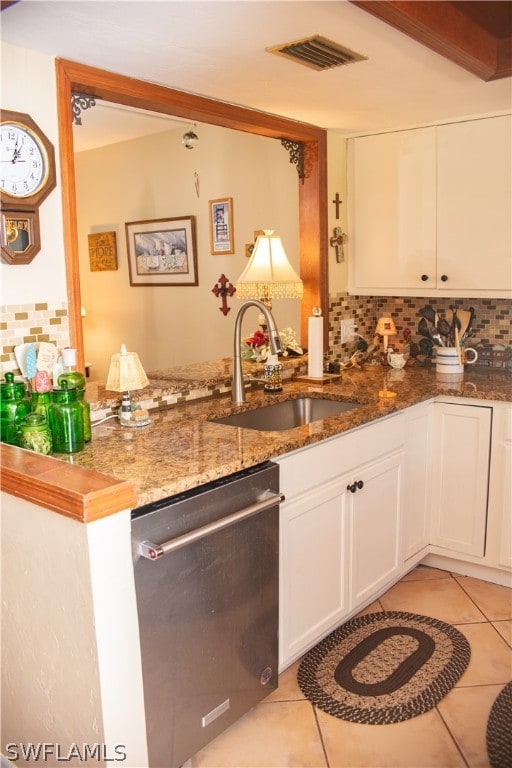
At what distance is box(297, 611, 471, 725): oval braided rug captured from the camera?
7.18 feet

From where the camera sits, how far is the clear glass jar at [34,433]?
1.89m

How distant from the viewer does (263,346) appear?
10.6ft

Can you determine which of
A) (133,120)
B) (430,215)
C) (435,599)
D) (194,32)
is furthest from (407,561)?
(133,120)

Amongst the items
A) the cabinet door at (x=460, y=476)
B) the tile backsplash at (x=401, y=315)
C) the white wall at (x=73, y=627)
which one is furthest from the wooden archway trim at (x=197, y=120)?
the cabinet door at (x=460, y=476)

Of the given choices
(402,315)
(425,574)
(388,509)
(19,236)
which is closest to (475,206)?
(402,315)

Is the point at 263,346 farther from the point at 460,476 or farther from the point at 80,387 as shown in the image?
the point at 80,387

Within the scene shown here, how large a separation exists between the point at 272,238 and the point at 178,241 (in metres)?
1.60

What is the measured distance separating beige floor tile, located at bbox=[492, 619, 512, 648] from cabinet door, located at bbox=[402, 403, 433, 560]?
444mm

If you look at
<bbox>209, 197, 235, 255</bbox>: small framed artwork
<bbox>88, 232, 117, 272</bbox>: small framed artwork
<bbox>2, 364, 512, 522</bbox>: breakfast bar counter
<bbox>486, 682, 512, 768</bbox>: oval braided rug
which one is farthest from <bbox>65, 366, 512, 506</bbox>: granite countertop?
<bbox>88, 232, 117, 272</bbox>: small framed artwork

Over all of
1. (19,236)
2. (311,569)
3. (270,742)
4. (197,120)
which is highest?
(197,120)

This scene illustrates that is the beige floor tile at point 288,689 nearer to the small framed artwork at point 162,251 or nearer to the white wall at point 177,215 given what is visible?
the white wall at point 177,215

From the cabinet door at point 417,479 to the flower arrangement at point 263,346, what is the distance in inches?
28.4

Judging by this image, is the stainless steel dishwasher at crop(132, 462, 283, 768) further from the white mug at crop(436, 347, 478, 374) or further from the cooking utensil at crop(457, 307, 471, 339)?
the cooking utensil at crop(457, 307, 471, 339)

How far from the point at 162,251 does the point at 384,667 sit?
3.07m
